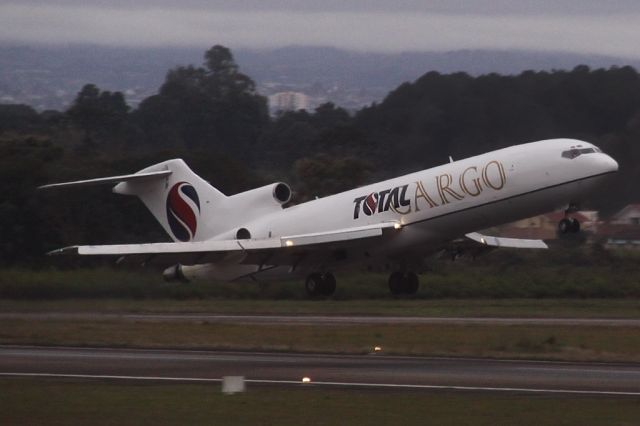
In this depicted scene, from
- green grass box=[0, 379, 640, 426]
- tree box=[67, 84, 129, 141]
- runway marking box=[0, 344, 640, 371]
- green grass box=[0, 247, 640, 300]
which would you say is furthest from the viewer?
tree box=[67, 84, 129, 141]

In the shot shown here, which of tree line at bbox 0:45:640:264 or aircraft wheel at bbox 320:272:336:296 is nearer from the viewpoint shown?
aircraft wheel at bbox 320:272:336:296

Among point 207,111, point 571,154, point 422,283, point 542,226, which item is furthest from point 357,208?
point 207,111

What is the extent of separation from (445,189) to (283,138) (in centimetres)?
5869

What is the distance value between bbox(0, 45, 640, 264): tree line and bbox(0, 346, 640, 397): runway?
2092 centimetres

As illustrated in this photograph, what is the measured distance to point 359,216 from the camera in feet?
119

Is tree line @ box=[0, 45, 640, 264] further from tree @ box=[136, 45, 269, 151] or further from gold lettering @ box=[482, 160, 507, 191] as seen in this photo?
gold lettering @ box=[482, 160, 507, 191]

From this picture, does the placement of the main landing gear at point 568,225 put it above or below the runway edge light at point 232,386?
above

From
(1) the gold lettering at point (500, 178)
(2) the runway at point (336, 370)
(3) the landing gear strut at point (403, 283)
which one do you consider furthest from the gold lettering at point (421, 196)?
(2) the runway at point (336, 370)

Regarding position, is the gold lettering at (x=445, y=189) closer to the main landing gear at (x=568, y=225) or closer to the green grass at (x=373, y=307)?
the main landing gear at (x=568, y=225)

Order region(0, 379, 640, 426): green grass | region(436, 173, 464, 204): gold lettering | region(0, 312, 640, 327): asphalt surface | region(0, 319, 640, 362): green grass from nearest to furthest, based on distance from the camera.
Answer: region(0, 379, 640, 426): green grass
region(0, 319, 640, 362): green grass
region(0, 312, 640, 327): asphalt surface
region(436, 173, 464, 204): gold lettering

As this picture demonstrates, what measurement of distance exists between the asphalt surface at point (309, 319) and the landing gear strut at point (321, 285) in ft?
19.6

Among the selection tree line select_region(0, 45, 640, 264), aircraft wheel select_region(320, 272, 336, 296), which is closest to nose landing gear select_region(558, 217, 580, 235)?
aircraft wheel select_region(320, 272, 336, 296)

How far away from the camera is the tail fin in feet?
128

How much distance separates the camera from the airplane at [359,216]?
33375 millimetres
